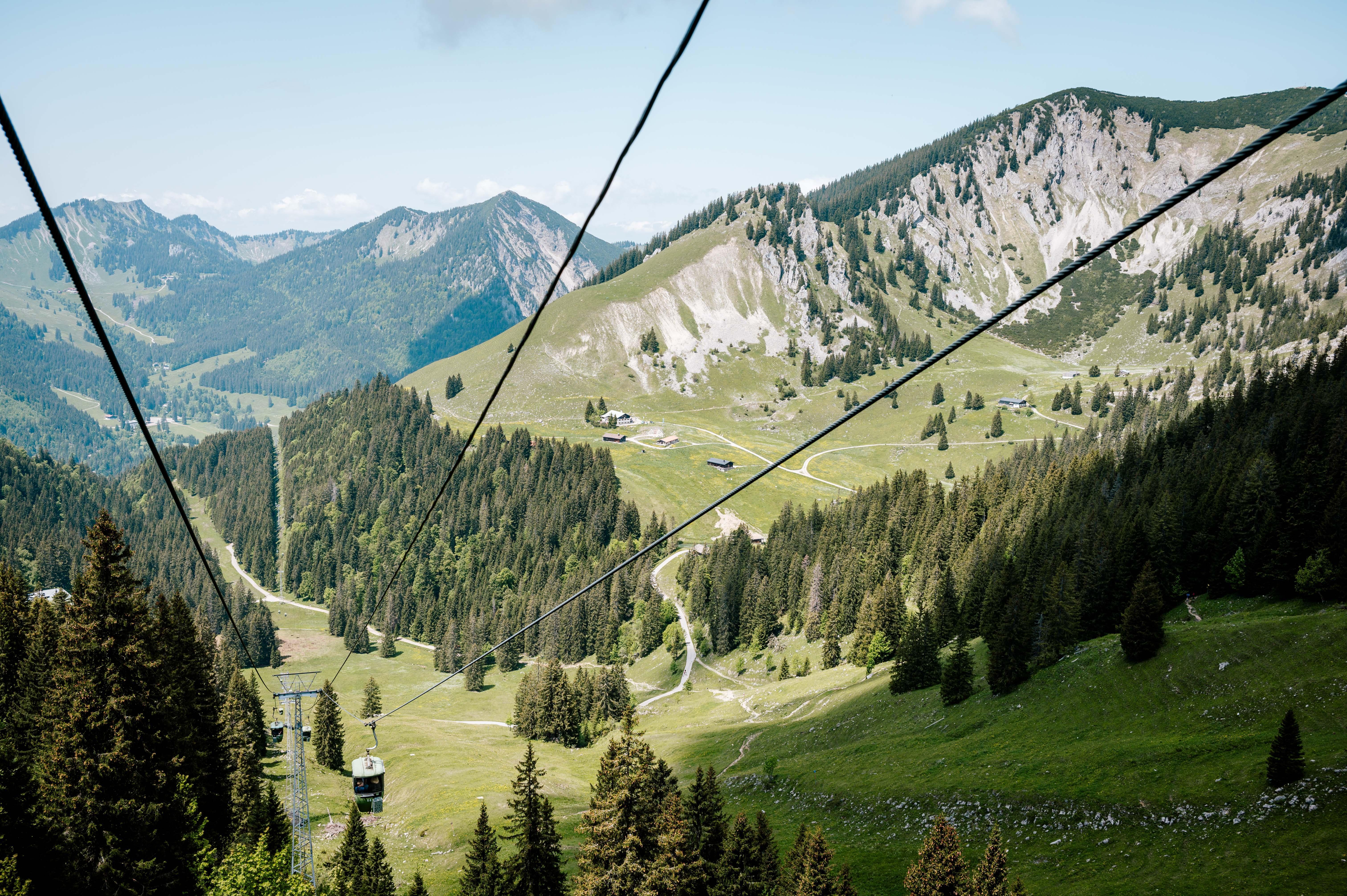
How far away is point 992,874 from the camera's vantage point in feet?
113

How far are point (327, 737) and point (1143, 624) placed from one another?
85576mm

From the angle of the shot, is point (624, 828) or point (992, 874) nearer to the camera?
point (992, 874)

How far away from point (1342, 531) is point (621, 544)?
5133 inches

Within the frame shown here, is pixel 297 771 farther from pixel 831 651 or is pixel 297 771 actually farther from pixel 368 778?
pixel 831 651

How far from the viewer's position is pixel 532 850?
148 feet

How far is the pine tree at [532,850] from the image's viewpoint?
44.9 meters

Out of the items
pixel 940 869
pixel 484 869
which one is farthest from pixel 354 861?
pixel 940 869

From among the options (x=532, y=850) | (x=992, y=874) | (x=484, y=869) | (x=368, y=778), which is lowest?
(x=484, y=869)

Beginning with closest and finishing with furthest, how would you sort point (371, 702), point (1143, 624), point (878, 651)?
point (1143, 624), point (878, 651), point (371, 702)

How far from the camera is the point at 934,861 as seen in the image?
36469 mm

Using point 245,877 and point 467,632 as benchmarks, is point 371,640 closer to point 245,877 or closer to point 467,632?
point 467,632

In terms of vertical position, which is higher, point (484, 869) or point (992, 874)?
point (992, 874)

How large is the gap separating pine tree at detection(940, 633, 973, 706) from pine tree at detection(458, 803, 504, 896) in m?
48.2

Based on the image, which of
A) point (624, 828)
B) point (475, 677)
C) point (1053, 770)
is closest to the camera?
point (624, 828)
